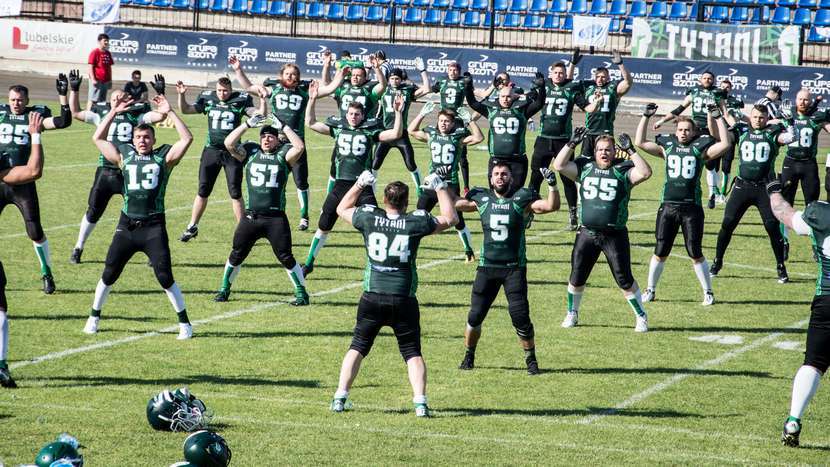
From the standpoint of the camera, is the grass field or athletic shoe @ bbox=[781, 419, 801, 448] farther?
athletic shoe @ bbox=[781, 419, 801, 448]

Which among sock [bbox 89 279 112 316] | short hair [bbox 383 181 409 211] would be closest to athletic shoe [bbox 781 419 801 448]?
short hair [bbox 383 181 409 211]

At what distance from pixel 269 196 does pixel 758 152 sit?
7.32 metres

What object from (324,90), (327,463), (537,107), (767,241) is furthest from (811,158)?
(327,463)

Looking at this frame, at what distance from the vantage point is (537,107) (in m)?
19.9

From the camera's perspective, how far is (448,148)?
17.6 meters

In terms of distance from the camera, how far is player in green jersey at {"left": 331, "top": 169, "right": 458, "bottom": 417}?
35.0ft

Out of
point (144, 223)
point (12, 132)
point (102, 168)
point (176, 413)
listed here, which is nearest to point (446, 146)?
point (102, 168)

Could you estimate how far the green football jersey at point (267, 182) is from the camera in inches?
588

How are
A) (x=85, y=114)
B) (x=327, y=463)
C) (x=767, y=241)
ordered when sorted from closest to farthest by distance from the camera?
1. (x=327, y=463)
2. (x=85, y=114)
3. (x=767, y=241)

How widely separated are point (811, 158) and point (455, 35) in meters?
25.9

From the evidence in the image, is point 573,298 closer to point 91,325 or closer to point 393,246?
point 393,246

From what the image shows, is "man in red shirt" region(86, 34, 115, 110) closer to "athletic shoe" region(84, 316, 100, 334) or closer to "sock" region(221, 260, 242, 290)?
"sock" region(221, 260, 242, 290)

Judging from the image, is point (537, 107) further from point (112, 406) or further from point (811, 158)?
point (112, 406)

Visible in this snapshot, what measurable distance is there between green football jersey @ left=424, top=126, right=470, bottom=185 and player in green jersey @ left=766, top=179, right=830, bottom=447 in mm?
7832
